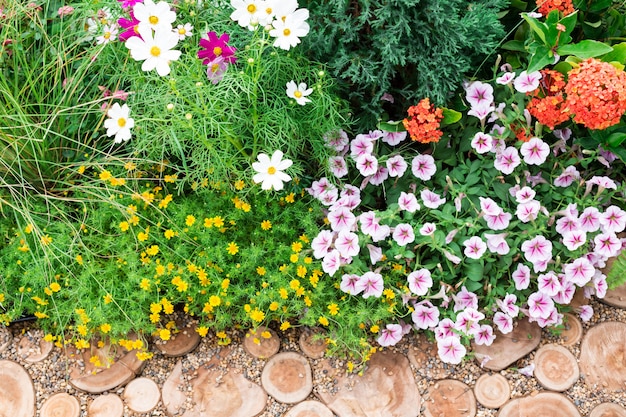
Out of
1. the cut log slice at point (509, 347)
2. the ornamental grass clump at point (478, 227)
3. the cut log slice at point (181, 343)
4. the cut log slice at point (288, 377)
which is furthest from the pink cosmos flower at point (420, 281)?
the cut log slice at point (181, 343)

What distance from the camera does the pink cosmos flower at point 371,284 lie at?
1915mm

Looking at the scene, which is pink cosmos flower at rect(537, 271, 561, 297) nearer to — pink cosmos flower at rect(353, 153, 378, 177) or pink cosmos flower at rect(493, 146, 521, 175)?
pink cosmos flower at rect(493, 146, 521, 175)

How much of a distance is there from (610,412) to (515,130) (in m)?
0.99

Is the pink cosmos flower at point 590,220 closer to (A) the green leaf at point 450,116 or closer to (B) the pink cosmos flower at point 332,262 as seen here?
(A) the green leaf at point 450,116

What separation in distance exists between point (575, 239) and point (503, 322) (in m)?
0.36

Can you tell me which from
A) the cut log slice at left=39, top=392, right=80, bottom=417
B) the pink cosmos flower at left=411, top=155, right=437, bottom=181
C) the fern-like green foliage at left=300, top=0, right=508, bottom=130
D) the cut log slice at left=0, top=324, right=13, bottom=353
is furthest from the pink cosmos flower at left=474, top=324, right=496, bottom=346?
the cut log slice at left=0, top=324, right=13, bottom=353

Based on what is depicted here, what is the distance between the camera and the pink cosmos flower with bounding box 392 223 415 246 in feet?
6.36

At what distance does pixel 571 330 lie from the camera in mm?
2051

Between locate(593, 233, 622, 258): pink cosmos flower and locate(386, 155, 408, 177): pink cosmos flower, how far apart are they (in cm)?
68

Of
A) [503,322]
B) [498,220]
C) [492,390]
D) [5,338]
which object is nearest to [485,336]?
[503,322]

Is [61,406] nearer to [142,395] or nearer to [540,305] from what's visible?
[142,395]

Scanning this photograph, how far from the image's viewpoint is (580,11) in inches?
87.0

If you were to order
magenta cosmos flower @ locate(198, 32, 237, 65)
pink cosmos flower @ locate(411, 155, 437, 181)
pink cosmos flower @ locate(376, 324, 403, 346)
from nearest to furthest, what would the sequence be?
magenta cosmos flower @ locate(198, 32, 237, 65) → pink cosmos flower @ locate(376, 324, 403, 346) → pink cosmos flower @ locate(411, 155, 437, 181)

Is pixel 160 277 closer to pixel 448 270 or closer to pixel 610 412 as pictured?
pixel 448 270
